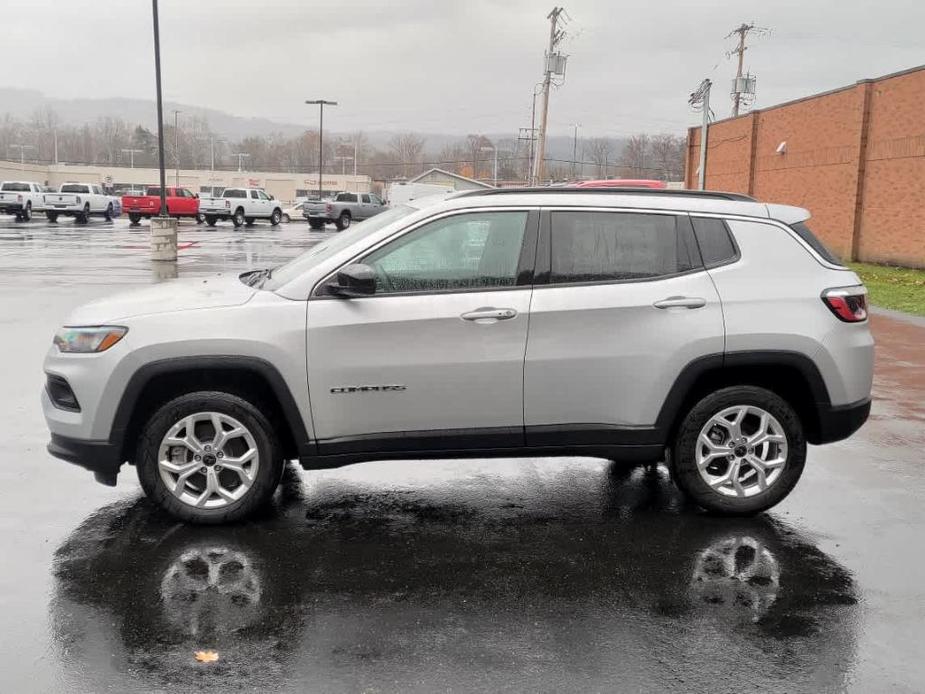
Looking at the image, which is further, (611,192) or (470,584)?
(611,192)

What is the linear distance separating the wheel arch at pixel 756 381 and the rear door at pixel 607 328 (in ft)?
0.20

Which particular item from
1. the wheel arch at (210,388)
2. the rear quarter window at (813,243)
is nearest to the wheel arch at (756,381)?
the rear quarter window at (813,243)

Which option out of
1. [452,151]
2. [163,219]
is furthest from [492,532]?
[452,151]

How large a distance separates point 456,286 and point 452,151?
165m

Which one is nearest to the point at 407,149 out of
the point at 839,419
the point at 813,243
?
the point at 813,243

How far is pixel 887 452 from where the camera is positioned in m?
7.07

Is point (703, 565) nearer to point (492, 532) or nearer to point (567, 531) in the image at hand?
point (567, 531)

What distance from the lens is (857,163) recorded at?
27891 mm

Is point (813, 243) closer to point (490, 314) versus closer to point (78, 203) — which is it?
point (490, 314)

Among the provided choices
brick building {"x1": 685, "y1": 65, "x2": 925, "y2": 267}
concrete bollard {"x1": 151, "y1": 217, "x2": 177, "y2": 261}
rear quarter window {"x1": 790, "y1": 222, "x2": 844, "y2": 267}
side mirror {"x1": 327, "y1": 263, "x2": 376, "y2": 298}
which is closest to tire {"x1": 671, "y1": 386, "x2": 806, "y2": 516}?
rear quarter window {"x1": 790, "y1": 222, "x2": 844, "y2": 267}

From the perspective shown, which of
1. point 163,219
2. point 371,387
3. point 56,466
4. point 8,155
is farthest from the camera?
point 8,155

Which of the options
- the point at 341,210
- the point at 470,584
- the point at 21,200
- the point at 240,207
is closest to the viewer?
the point at 470,584

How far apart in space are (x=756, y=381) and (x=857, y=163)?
25.2 metres

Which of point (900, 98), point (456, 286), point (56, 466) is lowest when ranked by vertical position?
point (56, 466)
